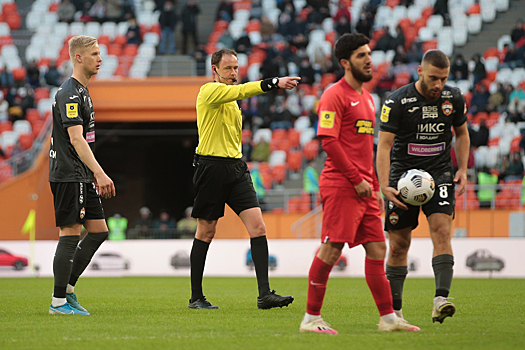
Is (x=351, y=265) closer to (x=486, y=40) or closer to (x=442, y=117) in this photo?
(x=442, y=117)

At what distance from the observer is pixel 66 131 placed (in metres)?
5.91

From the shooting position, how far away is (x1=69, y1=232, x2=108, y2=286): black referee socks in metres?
6.16

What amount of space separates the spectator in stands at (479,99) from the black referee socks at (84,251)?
14379mm

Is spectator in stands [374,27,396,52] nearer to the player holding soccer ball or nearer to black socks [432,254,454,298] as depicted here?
the player holding soccer ball

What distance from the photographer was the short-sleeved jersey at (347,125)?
15.0ft

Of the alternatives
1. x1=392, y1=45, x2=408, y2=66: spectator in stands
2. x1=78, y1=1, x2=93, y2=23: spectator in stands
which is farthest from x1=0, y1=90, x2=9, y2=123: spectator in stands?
x1=392, y1=45, x2=408, y2=66: spectator in stands

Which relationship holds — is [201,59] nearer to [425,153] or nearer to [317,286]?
[425,153]

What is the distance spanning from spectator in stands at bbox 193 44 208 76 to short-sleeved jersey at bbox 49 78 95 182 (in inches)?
592

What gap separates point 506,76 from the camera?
64.2 ft

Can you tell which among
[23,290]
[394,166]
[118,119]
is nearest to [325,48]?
[118,119]

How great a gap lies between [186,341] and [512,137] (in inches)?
577

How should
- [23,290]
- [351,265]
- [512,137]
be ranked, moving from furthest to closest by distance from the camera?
[512,137]
[351,265]
[23,290]

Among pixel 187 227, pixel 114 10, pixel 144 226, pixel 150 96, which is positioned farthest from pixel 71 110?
pixel 114 10

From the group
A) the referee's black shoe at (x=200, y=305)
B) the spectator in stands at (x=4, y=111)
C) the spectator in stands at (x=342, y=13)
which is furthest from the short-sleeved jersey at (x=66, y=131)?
the spectator in stands at (x=342, y=13)
